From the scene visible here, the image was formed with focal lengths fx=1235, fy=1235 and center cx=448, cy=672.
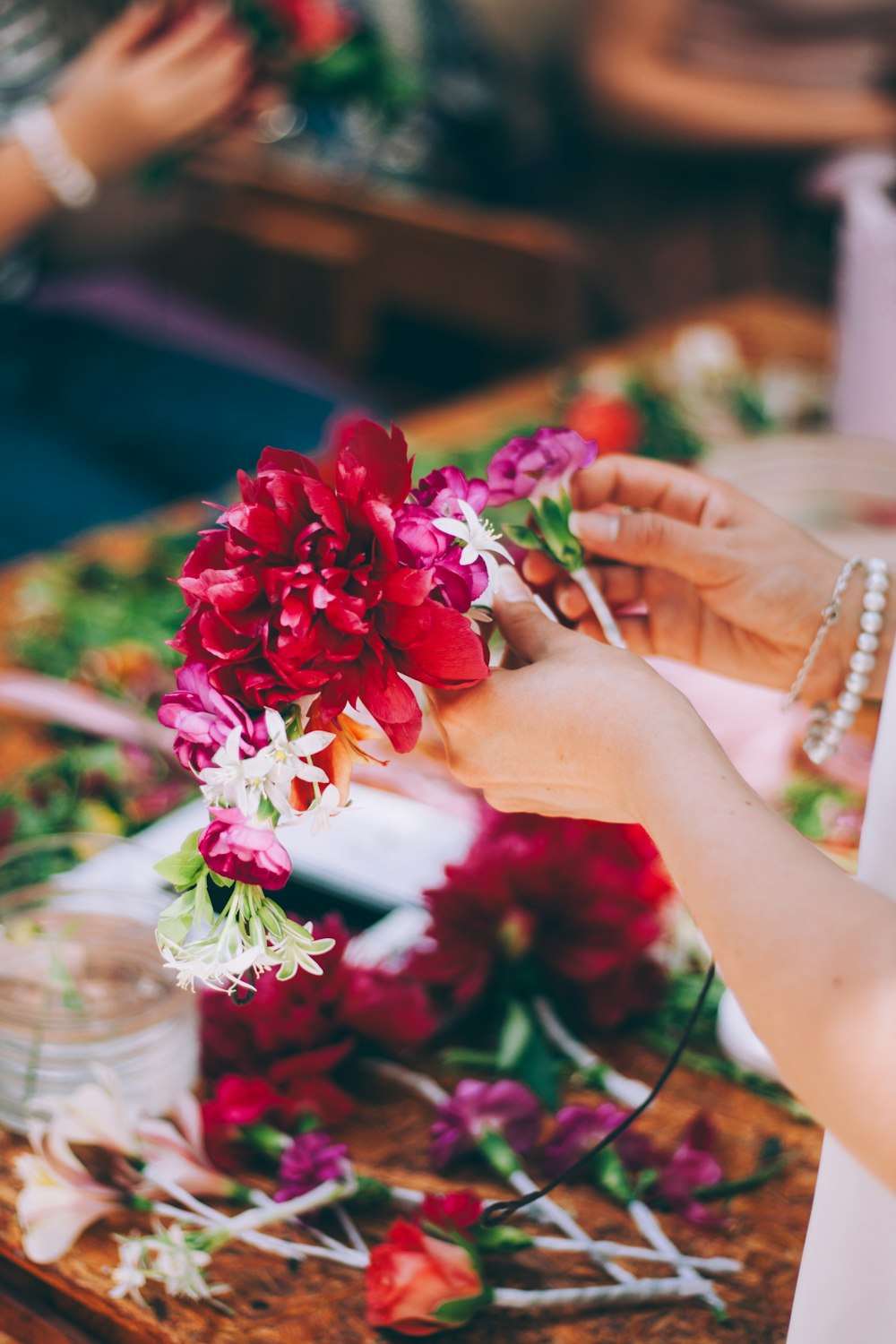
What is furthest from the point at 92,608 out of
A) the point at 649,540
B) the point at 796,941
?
the point at 796,941

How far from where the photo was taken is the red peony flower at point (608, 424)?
1390mm

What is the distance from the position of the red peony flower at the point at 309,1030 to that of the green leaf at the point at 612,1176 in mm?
Result: 123

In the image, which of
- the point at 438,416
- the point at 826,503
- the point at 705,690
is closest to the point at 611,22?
the point at 438,416

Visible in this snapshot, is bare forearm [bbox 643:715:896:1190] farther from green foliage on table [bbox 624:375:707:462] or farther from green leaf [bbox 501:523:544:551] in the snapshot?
green foliage on table [bbox 624:375:707:462]

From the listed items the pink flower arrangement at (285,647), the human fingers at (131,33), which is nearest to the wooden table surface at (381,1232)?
the pink flower arrangement at (285,647)

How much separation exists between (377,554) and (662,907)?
0.45 m

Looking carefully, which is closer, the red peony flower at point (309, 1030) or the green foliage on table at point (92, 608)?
the red peony flower at point (309, 1030)

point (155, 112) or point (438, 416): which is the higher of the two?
point (155, 112)

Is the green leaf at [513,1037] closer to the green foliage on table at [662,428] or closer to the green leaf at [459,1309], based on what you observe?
the green leaf at [459,1309]

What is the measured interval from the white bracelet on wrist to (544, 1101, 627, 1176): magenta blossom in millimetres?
1374

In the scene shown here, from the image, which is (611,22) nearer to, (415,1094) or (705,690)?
(705,690)

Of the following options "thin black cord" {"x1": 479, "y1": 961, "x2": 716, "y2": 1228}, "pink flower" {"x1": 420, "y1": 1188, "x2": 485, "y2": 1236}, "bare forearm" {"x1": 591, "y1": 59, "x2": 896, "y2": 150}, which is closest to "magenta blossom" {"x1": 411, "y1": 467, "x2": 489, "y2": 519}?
"thin black cord" {"x1": 479, "y1": 961, "x2": 716, "y2": 1228}

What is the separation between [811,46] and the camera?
2.97m

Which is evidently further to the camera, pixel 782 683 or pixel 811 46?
pixel 811 46
